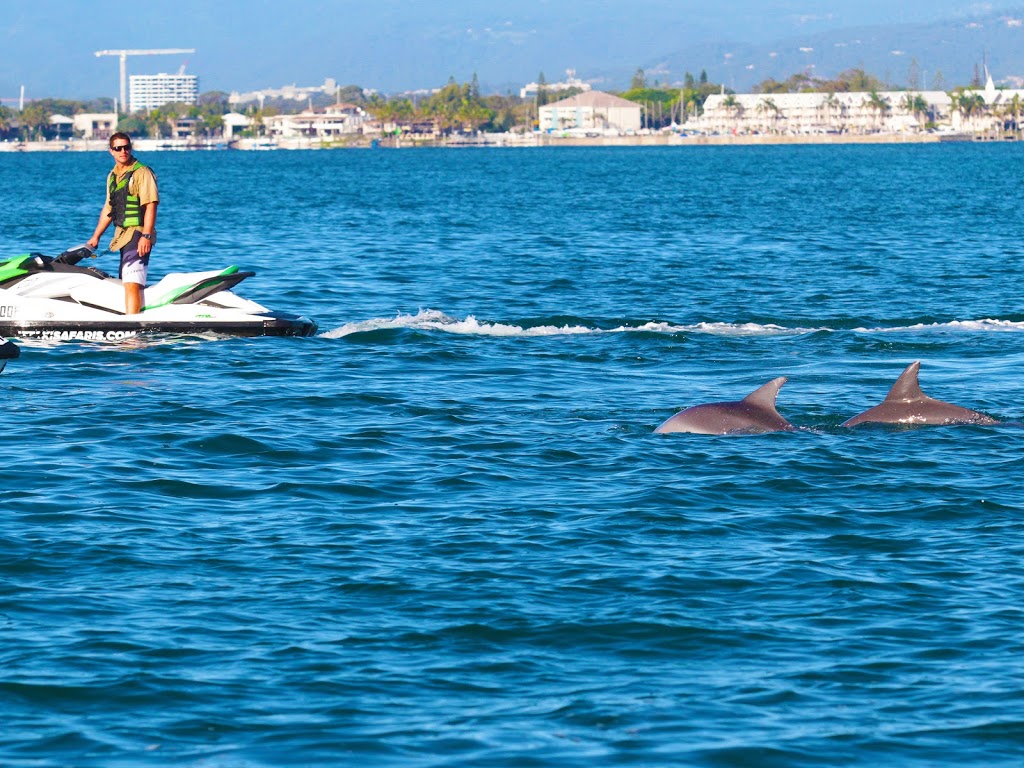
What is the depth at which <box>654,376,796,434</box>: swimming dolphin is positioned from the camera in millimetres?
14094

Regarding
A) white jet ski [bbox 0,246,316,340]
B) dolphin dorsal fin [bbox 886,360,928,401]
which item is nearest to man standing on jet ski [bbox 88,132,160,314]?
white jet ski [bbox 0,246,316,340]

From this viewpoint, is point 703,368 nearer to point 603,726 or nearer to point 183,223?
point 603,726

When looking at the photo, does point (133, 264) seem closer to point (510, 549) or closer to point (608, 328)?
point (608, 328)

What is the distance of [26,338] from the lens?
773 inches

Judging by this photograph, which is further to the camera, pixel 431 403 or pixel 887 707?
pixel 431 403

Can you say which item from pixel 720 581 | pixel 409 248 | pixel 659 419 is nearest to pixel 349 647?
pixel 720 581

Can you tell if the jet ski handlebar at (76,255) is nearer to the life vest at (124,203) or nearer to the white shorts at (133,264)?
the white shorts at (133,264)

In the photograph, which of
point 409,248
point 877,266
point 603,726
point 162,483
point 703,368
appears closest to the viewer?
point 603,726

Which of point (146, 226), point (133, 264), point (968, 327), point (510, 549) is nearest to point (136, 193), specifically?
point (146, 226)

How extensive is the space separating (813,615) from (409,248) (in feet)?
99.7

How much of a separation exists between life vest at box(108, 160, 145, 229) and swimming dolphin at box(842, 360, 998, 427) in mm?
8884

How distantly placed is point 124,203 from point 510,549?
9.78 meters

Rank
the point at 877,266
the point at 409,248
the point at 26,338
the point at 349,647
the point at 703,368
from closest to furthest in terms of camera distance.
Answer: the point at 349,647 → the point at 703,368 → the point at 26,338 → the point at 877,266 → the point at 409,248

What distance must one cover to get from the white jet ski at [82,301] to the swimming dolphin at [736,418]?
24.2 feet
